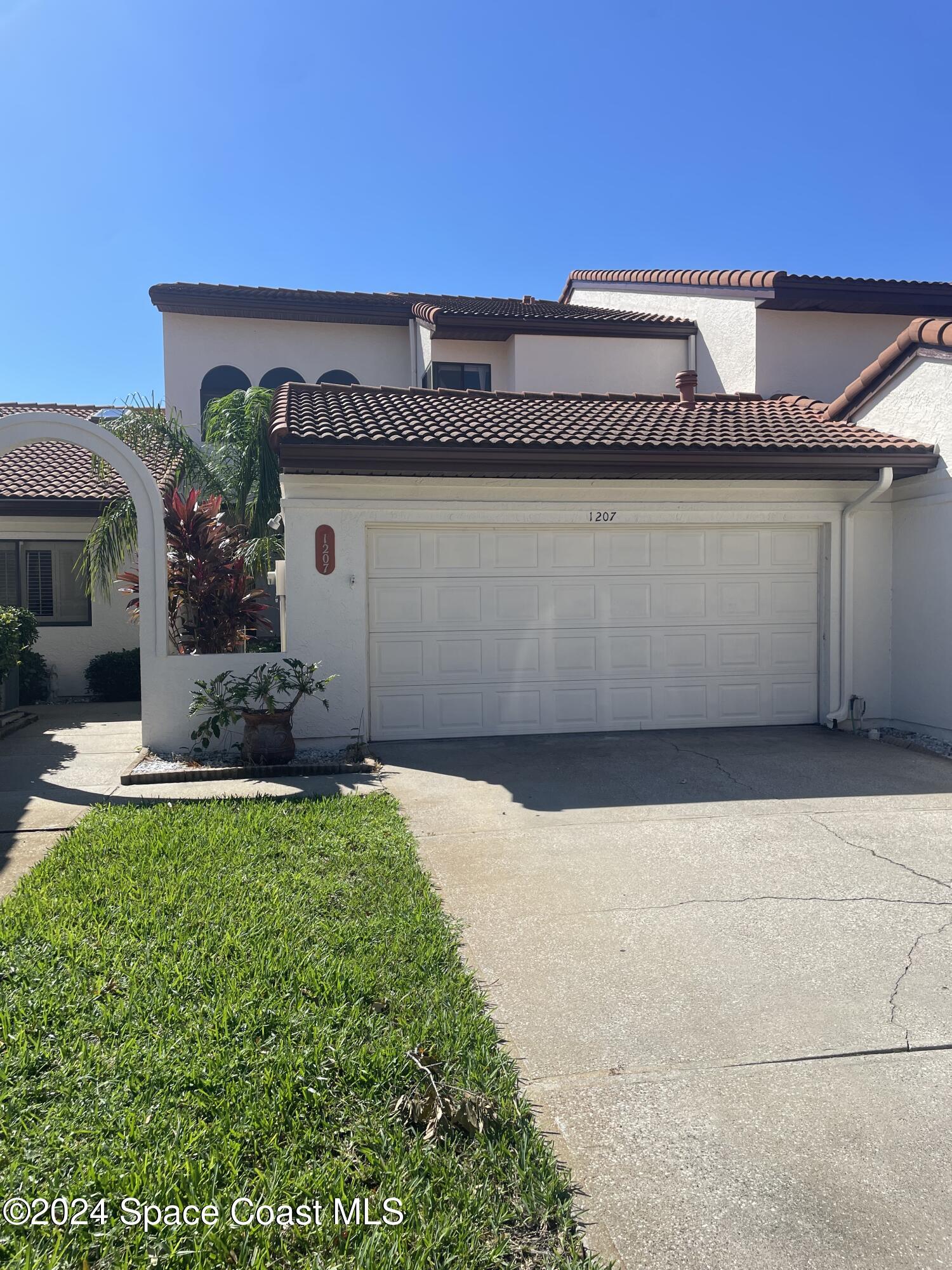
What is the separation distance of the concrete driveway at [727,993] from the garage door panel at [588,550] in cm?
285

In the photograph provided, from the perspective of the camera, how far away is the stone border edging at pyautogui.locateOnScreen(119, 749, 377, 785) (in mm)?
8523

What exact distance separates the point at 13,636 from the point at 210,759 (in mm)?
4621

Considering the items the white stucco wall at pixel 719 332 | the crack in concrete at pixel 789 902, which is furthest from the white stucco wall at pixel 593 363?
the crack in concrete at pixel 789 902

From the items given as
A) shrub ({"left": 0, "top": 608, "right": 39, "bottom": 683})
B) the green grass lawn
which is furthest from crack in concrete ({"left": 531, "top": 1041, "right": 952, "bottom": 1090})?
shrub ({"left": 0, "top": 608, "right": 39, "bottom": 683})

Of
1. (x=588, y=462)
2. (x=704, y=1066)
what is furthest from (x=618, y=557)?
(x=704, y=1066)

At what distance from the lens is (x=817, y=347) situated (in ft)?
48.9

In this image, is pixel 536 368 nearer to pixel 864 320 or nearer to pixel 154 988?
pixel 864 320

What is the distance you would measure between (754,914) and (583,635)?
18.6 ft

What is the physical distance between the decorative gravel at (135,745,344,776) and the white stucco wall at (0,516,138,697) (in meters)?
6.84

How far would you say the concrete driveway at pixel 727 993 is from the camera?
2824 millimetres

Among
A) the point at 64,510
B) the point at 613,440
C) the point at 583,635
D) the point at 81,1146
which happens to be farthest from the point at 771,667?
the point at 64,510

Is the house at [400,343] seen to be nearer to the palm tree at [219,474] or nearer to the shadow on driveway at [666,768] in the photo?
the palm tree at [219,474]

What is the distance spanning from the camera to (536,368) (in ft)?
54.6

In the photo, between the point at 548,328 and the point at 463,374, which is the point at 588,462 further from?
the point at 463,374
